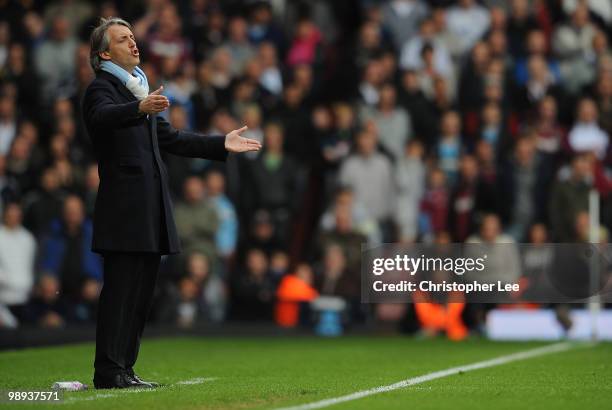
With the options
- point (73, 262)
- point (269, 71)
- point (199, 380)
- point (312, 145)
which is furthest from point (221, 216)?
point (199, 380)

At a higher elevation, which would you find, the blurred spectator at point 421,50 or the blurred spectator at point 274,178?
the blurred spectator at point 421,50

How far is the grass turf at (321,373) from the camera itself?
8.19m

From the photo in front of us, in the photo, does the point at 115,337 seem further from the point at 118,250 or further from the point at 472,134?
the point at 472,134

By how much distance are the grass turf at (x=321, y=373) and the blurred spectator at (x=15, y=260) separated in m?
1.87

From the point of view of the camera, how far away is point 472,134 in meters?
18.7

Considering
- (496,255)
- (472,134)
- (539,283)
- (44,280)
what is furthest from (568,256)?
(44,280)

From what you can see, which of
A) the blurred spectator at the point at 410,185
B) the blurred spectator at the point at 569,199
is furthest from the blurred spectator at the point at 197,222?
the blurred spectator at the point at 569,199

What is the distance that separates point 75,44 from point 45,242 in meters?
4.07

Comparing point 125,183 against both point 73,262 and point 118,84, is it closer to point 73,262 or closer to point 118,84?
point 118,84

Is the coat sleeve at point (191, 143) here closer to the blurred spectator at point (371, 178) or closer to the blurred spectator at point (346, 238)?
the blurred spectator at point (346, 238)

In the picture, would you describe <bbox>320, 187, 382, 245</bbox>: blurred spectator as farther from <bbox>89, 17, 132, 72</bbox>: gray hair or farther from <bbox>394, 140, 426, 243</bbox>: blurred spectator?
<bbox>89, 17, 132, 72</bbox>: gray hair

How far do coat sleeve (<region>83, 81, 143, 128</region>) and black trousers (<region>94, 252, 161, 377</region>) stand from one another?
2.82 ft

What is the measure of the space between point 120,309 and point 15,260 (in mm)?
8294

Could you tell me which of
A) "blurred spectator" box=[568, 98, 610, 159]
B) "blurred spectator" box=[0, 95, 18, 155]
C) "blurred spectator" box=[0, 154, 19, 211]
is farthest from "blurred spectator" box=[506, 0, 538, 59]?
"blurred spectator" box=[0, 154, 19, 211]
